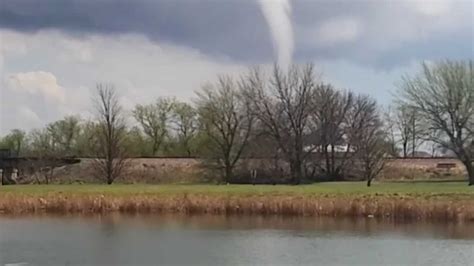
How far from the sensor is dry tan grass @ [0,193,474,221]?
3062cm

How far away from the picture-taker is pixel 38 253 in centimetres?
2131

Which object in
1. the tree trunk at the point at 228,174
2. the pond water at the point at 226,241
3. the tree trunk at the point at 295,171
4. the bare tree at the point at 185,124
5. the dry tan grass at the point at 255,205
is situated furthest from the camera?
the bare tree at the point at 185,124

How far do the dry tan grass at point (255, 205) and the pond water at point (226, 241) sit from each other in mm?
1091

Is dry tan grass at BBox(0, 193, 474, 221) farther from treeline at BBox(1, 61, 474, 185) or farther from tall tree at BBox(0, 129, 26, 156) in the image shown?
tall tree at BBox(0, 129, 26, 156)

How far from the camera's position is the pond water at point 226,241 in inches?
822

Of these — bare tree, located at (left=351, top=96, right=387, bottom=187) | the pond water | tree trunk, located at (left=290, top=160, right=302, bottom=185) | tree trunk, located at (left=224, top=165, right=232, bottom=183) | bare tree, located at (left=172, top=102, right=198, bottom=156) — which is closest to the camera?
the pond water

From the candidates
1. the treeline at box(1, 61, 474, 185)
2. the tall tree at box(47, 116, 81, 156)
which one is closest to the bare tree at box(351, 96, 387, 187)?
the treeline at box(1, 61, 474, 185)

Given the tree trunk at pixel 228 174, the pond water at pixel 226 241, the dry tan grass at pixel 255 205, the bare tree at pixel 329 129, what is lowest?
the pond water at pixel 226 241

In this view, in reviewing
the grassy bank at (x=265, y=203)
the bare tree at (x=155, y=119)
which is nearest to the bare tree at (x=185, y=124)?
the bare tree at (x=155, y=119)

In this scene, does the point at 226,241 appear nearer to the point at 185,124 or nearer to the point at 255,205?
the point at 255,205

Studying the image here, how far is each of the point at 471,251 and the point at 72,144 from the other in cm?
5728

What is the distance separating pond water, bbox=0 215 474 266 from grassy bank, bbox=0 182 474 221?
1145mm

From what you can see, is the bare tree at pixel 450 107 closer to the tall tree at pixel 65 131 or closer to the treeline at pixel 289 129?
the treeline at pixel 289 129

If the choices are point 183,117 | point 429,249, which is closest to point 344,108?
point 183,117
